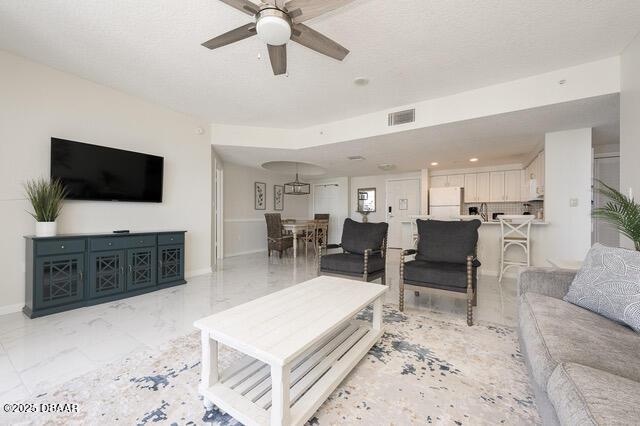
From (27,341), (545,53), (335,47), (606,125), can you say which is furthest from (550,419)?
(606,125)

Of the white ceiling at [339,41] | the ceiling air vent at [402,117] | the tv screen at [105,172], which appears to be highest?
the white ceiling at [339,41]

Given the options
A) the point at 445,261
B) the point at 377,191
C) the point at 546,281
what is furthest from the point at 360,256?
the point at 377,191

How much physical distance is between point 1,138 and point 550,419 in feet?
14.6

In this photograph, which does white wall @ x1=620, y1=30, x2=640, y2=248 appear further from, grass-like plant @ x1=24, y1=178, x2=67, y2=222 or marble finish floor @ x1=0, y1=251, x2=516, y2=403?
grass-like plant @ x1=24, y1=178, x2=67, y2=222

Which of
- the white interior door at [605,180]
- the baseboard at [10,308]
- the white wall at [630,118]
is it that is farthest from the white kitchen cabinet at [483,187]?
the baseboard at [10,308]

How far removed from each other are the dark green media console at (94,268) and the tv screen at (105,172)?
1.90ft

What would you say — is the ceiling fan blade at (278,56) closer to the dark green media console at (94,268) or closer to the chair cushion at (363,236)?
the chair cushion at (363,236)

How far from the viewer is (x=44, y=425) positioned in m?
1.21

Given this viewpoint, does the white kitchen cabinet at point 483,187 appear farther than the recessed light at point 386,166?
Yes

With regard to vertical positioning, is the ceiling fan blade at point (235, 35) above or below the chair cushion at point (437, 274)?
above

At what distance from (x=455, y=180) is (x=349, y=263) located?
5017mm

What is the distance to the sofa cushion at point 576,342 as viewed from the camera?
97 centimetres

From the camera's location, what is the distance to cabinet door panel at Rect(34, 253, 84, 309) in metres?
2.46

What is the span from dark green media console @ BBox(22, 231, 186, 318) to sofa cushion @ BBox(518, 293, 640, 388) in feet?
Result: 12.3
